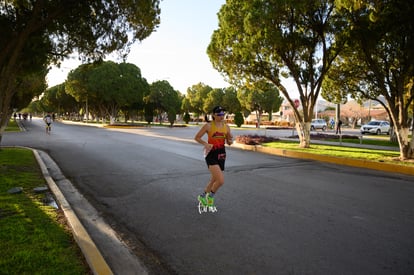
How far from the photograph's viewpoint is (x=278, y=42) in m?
13.8

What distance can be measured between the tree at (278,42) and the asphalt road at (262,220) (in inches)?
283

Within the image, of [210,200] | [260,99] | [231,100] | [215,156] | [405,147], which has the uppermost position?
[231,100]

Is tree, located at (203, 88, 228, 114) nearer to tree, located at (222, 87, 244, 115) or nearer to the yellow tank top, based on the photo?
tree, located at (222, 87, 244, 115)

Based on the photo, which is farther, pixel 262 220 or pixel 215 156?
pixel 215 156

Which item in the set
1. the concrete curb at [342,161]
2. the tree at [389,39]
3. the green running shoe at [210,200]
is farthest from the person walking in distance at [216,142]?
the tree at [389,39]

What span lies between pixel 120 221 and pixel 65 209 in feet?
3.13

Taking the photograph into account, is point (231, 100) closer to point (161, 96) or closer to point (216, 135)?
point (161, 96)

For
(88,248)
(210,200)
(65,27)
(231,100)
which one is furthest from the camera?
(231,100)

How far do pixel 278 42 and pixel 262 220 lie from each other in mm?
10749

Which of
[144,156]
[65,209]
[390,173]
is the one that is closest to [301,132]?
[390,173]

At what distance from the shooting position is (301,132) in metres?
16.3

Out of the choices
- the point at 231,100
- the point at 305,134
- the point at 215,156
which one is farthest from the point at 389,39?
the point at 231,100

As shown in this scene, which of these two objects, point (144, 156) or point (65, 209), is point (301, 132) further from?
point (65, 209)

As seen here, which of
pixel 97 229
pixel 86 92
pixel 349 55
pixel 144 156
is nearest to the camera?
pixel 97 229
